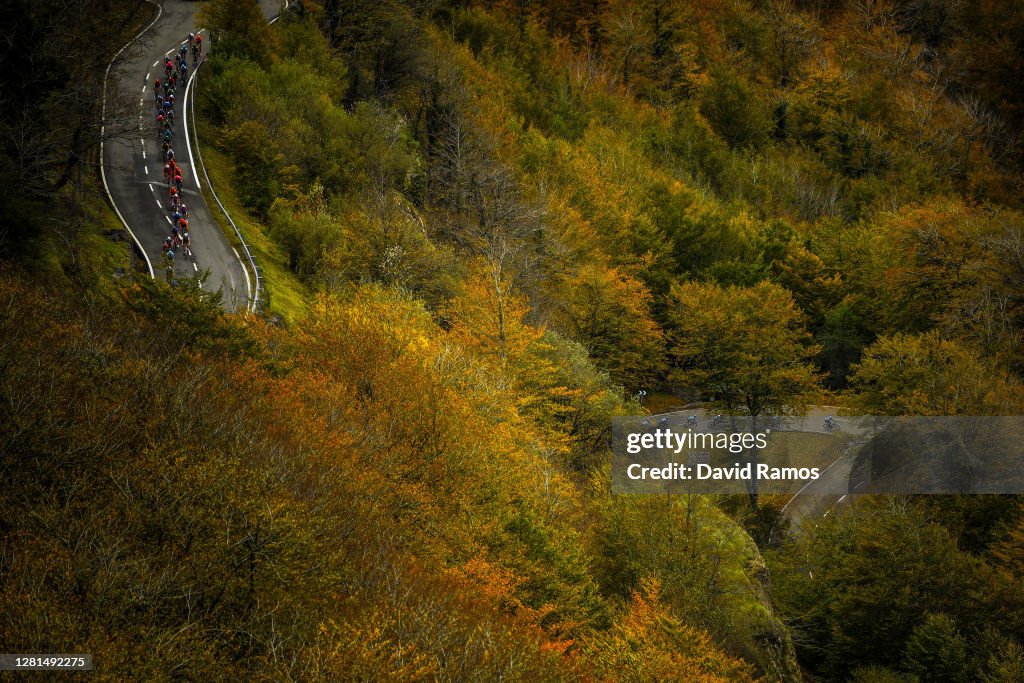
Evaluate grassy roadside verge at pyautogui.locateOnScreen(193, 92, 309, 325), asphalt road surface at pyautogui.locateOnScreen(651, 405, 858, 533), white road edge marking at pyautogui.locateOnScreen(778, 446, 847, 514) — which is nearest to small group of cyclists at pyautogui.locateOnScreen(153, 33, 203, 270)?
grassy roadside verge at pyautogui.locateOnScreen(193, 92, 309, 325)

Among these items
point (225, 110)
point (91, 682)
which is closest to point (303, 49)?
point (225, 110)

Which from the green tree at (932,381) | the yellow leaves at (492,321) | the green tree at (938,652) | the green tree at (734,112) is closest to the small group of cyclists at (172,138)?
the yellow leaves at (492,321)

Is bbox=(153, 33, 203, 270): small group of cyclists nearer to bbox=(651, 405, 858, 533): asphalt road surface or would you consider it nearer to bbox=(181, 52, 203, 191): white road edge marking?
bbox=(181, 52, 203, 191): white road edge marking

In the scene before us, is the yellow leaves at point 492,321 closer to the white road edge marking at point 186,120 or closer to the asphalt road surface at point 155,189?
the asphalt road surface at point 155,189

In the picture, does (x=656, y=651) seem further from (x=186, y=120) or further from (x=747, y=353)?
(x=186, y=120)

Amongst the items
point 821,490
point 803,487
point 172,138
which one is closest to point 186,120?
point 172,138

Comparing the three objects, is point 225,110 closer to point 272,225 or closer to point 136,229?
point 272,225
